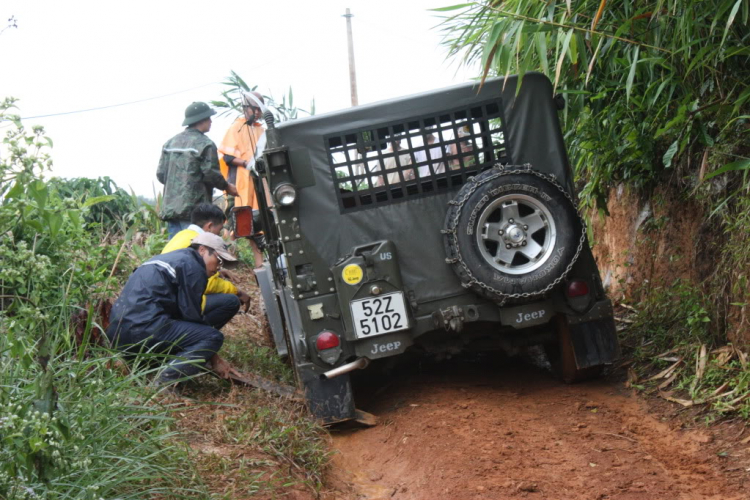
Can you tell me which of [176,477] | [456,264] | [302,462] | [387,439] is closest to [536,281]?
[456,264]

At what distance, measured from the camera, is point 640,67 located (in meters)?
6.07

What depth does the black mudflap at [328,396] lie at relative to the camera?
18.8ft

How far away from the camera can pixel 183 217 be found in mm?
8430

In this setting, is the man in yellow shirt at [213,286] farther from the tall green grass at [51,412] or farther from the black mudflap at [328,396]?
the tall green grass at [51,412]

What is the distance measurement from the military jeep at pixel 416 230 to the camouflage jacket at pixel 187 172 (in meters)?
2.72

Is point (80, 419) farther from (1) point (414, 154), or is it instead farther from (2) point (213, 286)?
(2) point (213, 286)

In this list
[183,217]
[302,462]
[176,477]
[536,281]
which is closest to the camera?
[176,477]

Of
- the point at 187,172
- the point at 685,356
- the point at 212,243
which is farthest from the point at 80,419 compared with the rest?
the point at 187,172

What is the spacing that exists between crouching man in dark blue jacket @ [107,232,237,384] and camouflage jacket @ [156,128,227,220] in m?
1.97

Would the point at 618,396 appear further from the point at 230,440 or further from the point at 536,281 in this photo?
the point at 230,440

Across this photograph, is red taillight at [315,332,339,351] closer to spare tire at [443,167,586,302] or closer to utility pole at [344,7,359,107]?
spare tire at [443,167,586,302]

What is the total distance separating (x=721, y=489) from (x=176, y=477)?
103 inches

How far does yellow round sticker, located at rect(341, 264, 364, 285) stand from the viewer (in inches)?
219

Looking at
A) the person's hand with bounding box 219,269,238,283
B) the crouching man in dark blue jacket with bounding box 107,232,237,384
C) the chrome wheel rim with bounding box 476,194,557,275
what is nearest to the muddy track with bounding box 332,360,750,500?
the chrome wheel rim with bounding box 476,194,557,275
